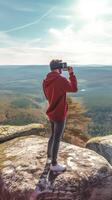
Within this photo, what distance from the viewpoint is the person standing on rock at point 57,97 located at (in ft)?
40.3

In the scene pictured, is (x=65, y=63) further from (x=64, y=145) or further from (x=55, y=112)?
(x=64, y=145)

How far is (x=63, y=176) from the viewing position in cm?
1254

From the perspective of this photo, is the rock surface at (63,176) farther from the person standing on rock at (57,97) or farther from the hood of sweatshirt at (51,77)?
the hood of sweatshirt at (51,77)

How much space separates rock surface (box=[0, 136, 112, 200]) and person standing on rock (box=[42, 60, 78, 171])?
652 millimetres

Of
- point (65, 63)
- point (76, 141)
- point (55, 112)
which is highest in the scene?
point (65, 63)

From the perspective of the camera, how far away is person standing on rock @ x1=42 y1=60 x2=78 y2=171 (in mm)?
12297

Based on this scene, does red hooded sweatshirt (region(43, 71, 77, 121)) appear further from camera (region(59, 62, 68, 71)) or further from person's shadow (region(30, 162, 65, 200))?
person's shadow (region(30, 162, 65, 200))

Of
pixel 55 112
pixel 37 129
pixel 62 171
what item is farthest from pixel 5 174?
pixel 37 129

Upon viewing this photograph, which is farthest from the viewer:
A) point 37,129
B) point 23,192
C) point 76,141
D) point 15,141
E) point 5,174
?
point 76,141

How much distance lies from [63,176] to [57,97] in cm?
284

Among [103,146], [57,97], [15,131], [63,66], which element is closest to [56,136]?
[57,97]

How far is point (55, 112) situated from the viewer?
41.3ft

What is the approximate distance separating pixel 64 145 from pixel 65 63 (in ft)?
15.0

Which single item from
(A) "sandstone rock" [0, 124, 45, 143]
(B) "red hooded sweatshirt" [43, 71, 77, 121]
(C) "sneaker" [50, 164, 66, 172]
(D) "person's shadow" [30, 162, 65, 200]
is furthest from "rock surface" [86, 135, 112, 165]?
(B) "red hooded sweatshirt" [43, 71, 77, 121]
